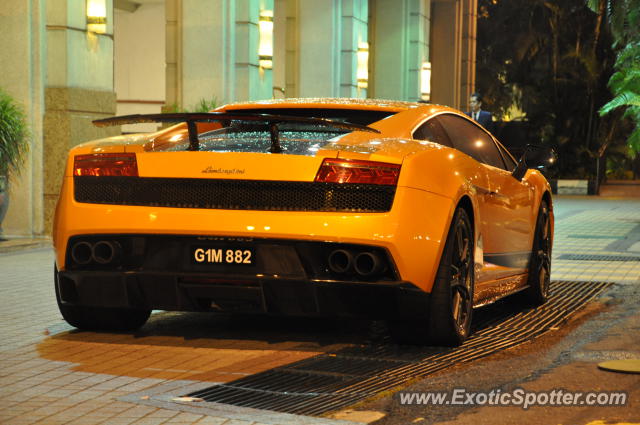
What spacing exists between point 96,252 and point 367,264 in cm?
147

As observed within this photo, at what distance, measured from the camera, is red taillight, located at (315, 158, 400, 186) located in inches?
246

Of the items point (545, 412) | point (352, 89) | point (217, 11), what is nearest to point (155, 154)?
point (545, 412)

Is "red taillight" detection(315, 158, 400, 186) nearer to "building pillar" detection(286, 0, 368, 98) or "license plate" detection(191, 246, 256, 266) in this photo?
"license plate" detection(191, 246, 256, 266)

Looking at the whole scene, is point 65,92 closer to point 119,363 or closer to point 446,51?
point 119,363

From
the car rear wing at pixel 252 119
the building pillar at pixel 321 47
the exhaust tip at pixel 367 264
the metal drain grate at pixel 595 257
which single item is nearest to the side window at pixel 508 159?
the car rear wing at pixel 252 119

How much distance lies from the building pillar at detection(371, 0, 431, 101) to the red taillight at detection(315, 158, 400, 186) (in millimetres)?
25817

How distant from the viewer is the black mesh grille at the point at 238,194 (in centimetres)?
627

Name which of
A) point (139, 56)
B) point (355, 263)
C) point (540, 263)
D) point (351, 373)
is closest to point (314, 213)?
point (355, 263)

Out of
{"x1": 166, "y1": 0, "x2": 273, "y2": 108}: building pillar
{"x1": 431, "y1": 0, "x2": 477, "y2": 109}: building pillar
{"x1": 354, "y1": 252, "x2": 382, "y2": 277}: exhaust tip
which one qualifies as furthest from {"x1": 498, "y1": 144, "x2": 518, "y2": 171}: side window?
{"x1": 431, "y1": 0, "x2": 477, "y2": 109}: building pillar

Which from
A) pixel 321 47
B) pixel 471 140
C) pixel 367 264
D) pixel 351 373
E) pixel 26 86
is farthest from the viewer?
pixel 321 47

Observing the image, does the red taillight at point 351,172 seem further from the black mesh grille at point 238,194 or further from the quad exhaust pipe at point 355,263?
the quad exhaust pipe at point 355,263

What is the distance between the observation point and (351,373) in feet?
19.6

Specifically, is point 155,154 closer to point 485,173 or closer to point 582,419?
point 485,173

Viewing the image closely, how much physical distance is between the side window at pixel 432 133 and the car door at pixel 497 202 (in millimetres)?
93
